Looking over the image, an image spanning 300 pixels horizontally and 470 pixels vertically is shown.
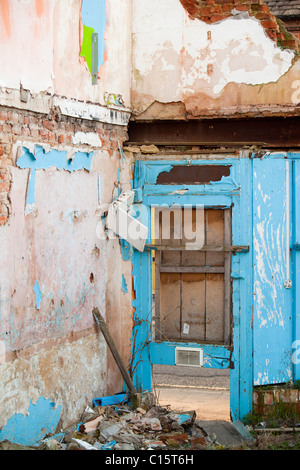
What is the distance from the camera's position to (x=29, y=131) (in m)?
5.55

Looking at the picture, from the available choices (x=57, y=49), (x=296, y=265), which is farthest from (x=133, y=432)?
(x=57, y=49)

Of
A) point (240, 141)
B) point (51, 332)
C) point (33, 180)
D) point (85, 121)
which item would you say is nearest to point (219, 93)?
point (240, 141)

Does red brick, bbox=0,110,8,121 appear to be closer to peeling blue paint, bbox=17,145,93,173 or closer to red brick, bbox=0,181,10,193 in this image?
peeling blue paint, bbox=17,145,93,173

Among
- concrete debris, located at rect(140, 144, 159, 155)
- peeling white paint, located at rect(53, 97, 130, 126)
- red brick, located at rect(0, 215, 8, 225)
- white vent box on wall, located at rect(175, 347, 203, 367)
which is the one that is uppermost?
peeling white paint, located at rect(53, 97, 130, 126)

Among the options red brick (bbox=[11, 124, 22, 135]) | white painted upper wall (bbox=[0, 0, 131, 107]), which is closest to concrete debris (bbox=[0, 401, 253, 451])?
red brick (bbox=[11, 124, 22, 135])

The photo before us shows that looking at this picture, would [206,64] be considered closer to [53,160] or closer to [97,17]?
[97,17]

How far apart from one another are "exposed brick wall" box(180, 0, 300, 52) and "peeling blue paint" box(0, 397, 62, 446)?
4614 mm

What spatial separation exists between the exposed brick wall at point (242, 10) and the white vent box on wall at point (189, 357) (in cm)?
365

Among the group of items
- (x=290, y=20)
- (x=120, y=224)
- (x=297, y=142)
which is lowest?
(x=120, y=224)

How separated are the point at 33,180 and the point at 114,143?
186 cm

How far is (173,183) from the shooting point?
7.45 metres

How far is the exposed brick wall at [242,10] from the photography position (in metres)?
7.20

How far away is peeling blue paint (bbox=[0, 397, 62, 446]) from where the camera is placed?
5273 millimetres
